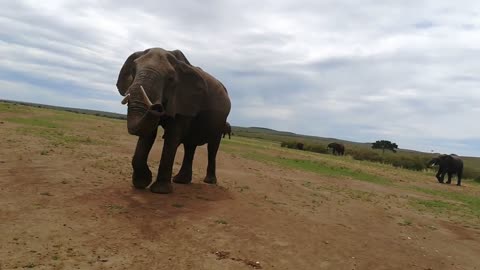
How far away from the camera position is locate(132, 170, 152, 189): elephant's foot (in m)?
10.4

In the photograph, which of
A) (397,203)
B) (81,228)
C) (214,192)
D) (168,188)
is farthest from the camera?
(397,203)

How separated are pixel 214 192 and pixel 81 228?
15.8 feet

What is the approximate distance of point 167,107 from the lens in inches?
393

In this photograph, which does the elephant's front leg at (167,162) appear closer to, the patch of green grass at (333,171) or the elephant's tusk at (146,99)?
the elephant's tusk at (146,99)

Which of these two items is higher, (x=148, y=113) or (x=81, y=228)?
(x=148, y=113)

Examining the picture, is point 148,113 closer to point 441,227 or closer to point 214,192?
point 214,192

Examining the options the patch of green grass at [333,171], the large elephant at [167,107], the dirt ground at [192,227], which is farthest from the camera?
the patch of green grass at [333,171]

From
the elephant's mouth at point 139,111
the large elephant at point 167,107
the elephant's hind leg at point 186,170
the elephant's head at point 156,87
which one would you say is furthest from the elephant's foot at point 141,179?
the elephant's hind leg at point 186,170

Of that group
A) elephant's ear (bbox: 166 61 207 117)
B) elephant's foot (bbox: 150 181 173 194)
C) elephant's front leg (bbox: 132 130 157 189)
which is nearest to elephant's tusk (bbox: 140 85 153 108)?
elephant's front leg (bbox: 132 130 157 189)

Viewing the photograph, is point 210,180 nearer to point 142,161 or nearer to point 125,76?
point 142,161

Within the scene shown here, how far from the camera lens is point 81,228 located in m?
7.32

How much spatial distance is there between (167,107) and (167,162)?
1.23 metres

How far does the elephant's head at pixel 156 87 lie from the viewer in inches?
345

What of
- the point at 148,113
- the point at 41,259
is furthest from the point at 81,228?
the point at 148,113
